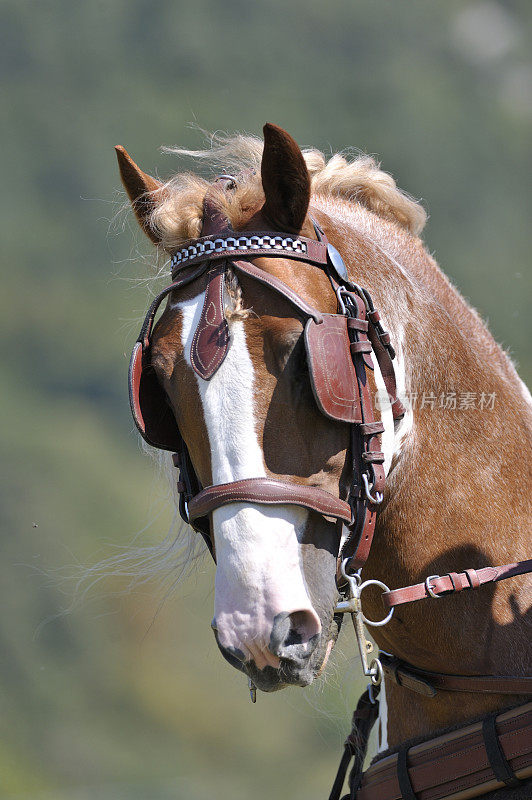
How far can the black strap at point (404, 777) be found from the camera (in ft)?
4.75

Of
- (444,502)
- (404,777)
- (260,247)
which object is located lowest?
(404,777)

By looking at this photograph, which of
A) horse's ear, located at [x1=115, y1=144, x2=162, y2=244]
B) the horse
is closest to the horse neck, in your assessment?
the horse

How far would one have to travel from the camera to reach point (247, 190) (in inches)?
58.1

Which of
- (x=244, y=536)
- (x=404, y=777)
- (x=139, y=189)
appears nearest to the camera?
(x=244, y=536)

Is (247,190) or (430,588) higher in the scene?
(247,190)

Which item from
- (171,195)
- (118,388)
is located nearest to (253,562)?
(171,195)

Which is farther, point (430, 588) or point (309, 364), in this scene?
point (430, 588)

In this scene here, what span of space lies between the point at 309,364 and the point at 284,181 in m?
0.38

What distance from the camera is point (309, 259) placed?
1.38 metres

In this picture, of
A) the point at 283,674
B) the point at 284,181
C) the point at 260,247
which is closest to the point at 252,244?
the point at 260,247

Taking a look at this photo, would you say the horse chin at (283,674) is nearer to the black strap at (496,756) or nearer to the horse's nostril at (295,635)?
the horse's nostril at (295,635)

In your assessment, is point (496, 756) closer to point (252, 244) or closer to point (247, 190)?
point (252, 244)

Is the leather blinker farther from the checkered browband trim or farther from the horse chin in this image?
the horse chin

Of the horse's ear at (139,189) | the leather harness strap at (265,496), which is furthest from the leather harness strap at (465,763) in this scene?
the horse's ear at (139,189)
